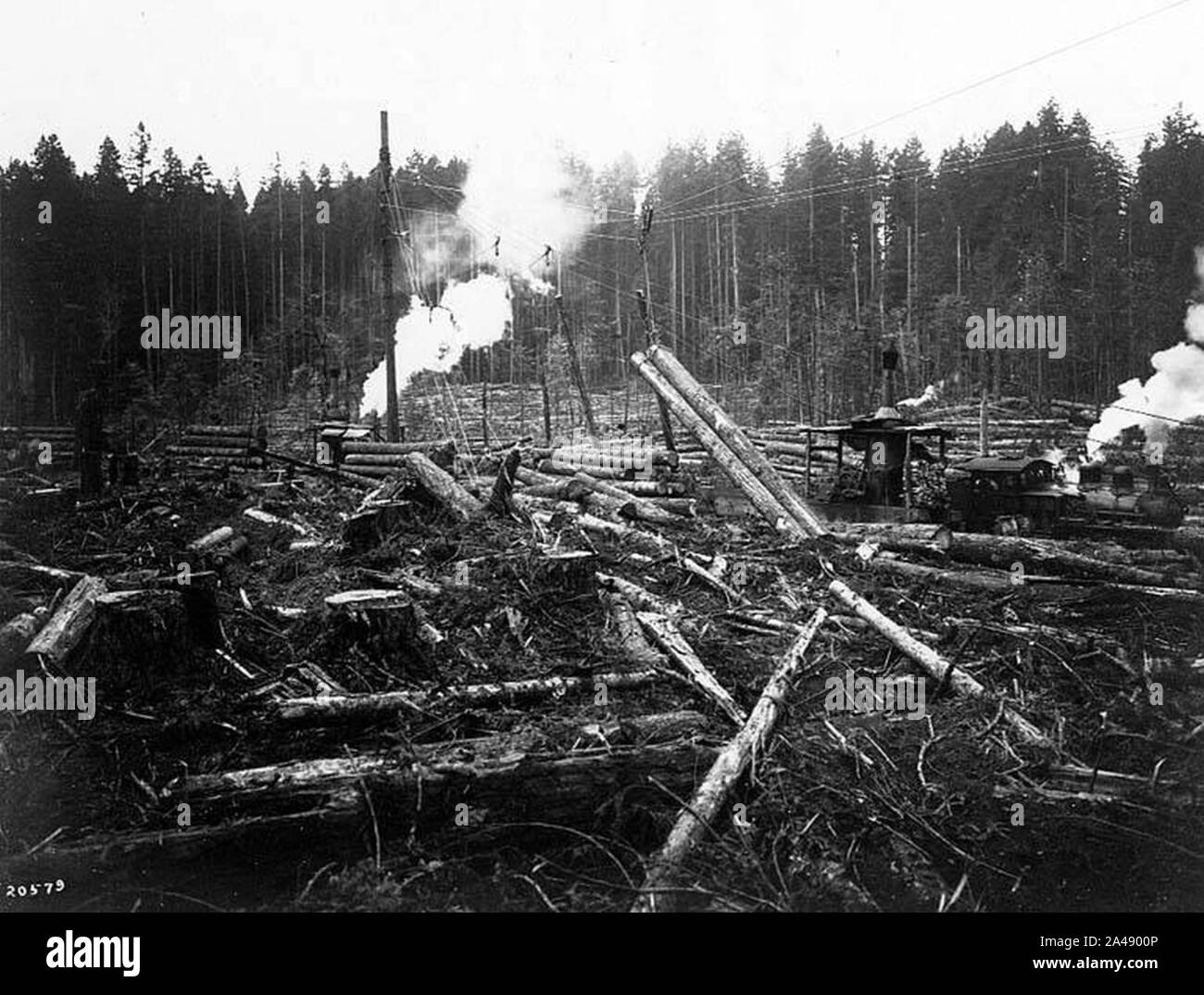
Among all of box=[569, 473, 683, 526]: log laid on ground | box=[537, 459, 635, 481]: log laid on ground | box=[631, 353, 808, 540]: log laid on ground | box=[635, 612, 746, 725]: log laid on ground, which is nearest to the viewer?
box=[635, 612, 746, 725]: log laid on ground

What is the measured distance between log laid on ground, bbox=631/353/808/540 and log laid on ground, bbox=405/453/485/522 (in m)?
4.33

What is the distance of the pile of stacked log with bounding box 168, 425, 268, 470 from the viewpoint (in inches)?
757

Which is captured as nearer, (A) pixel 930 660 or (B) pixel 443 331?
(A) pixel 930 660

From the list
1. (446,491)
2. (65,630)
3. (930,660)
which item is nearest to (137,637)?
(65,630)

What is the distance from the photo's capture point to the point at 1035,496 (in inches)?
553

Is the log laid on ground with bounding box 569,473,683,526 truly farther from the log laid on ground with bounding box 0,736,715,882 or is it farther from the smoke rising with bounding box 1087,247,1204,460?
the smoke rising with bounding box 1087,247,1204,460

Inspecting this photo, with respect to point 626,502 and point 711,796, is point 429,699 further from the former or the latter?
point 626,502

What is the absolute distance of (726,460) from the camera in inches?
548

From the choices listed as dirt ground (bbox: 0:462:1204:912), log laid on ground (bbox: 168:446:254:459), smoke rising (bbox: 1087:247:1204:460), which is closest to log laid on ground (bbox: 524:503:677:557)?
dirt ground (bbox: 0:462:1204:912)

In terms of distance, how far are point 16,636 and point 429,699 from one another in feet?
11.1

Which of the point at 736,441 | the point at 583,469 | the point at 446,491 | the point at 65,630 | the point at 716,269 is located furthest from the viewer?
the point at 716,269
